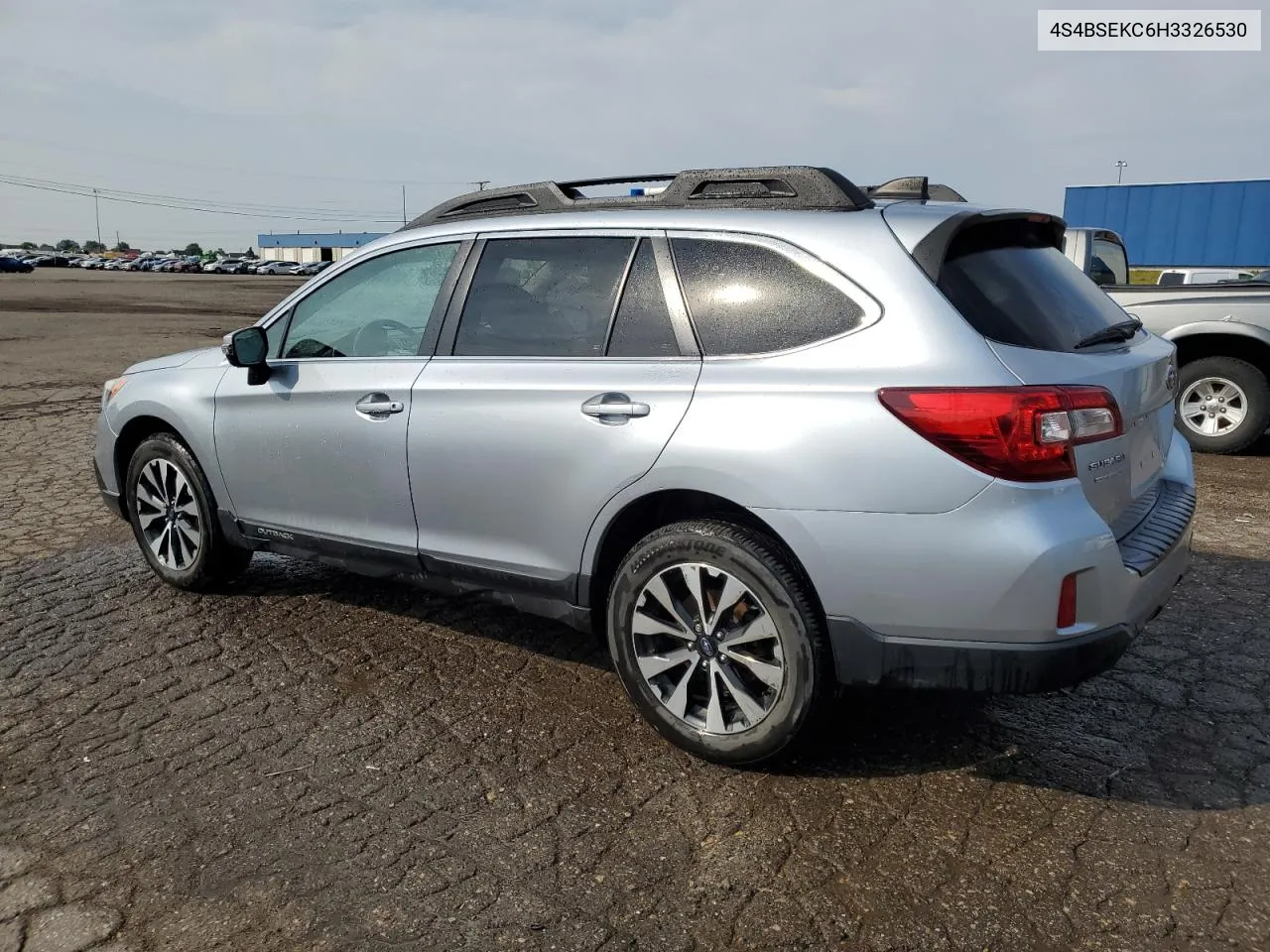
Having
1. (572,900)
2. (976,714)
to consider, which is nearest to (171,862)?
(572,900)

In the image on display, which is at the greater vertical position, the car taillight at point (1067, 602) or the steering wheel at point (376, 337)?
the steering wheel at point (376, 337)

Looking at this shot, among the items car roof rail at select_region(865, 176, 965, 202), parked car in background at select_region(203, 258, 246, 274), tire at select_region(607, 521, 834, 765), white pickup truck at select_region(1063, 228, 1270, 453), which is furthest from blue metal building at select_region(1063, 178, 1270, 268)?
parked car in background at select_region(203, 258, 246, 274)

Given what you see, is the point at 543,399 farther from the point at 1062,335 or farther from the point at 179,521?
the point at 179,521

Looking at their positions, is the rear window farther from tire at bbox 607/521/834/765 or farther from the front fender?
the front fender

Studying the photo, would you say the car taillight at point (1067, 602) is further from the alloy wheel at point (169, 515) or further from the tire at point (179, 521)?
the alloy wheel at point (169, 515)

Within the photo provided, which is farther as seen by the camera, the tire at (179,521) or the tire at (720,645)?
the tire at (179,521)

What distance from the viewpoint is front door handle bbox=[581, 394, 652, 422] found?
3.32 meters

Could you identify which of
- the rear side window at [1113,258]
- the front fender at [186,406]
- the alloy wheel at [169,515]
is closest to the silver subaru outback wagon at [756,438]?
the front fender at [186,406]

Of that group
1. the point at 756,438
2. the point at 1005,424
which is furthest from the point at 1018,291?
the point at 756,438

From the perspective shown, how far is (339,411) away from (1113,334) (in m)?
2.82

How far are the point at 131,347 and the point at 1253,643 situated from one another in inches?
724

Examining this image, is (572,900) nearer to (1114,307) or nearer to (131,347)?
(1114,307)

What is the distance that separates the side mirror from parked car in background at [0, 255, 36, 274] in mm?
83914

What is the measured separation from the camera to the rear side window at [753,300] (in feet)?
10.3
